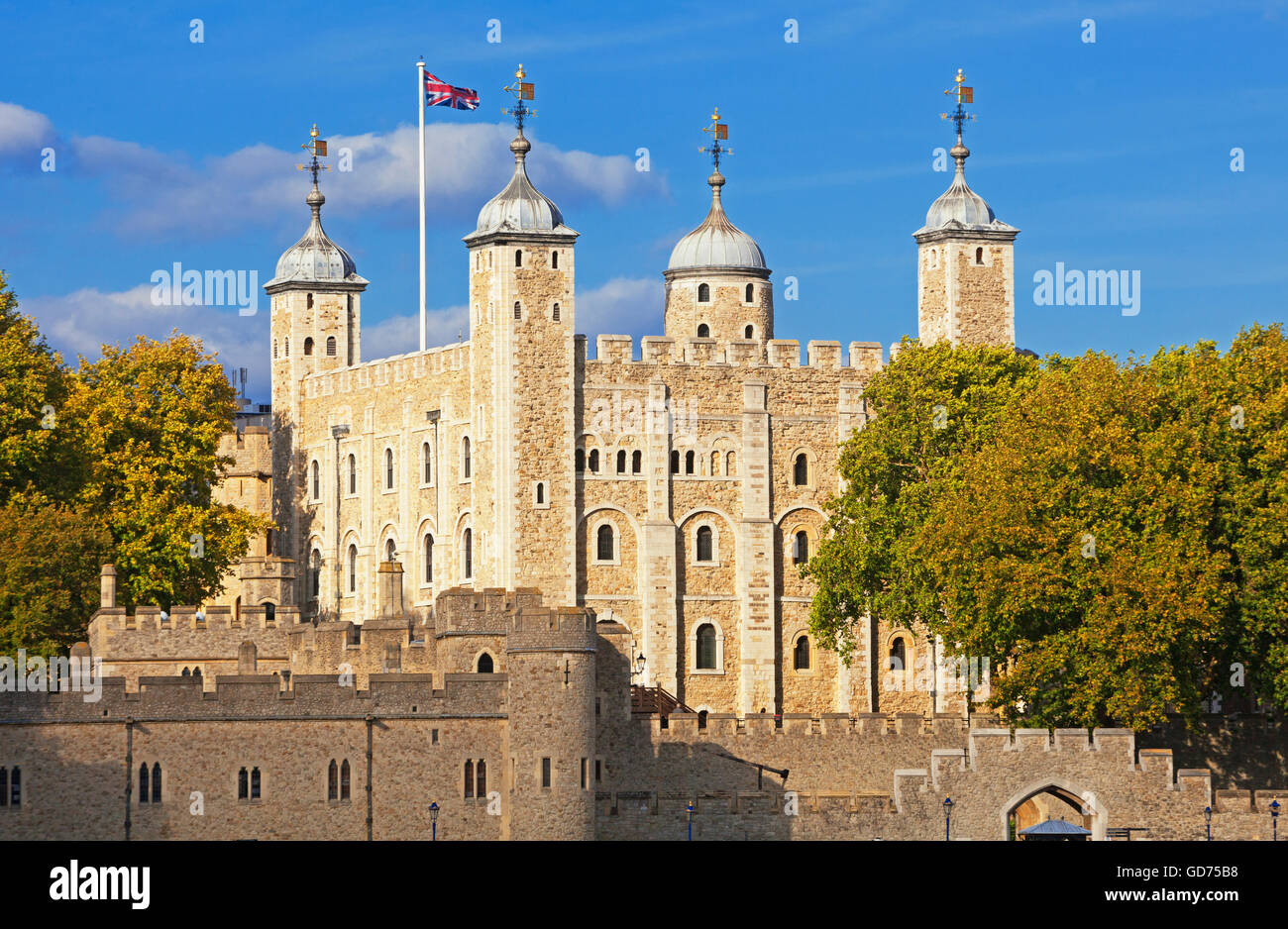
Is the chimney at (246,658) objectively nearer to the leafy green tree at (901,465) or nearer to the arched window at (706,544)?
the leafy green tree at (901,465)

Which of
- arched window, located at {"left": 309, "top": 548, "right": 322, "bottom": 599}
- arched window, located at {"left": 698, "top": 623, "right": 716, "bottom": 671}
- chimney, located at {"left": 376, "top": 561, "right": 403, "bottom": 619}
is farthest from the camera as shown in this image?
arched window, located at {"left": 309, "top": 548, "right": 322, "bottom": 599}

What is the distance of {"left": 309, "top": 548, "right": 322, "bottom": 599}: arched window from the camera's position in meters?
110

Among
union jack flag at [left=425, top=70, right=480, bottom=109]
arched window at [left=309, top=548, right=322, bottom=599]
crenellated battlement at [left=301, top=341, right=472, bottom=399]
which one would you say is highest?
union jack flag at [left=425, top=70, right=480, bottom=109]

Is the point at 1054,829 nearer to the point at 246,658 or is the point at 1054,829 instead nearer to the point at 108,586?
the point at 246,658

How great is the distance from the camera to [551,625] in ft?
230

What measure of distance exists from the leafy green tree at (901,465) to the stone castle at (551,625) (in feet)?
8.12

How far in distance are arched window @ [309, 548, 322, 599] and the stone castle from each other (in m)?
0.15

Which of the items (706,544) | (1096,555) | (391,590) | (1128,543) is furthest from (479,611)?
(706,544)

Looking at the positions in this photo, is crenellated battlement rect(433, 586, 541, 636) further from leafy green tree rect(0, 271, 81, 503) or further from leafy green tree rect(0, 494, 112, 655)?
leafy green tree rect(0, 271, 81, 503)

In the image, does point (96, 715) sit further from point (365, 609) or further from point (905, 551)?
point (365, 609)

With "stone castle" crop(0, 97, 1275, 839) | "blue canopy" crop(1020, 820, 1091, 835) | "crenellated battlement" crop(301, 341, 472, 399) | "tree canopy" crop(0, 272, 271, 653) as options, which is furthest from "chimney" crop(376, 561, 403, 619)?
"blue canopy" crop(1020, 820, 1091, 835)

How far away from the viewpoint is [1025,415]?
8600 centimetres
